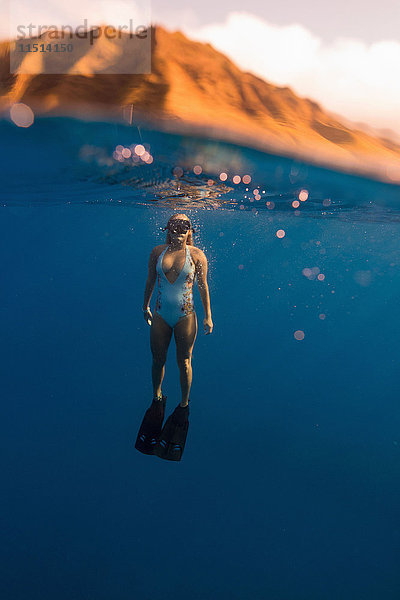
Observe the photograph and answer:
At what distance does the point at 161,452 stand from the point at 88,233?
2486 centimetres

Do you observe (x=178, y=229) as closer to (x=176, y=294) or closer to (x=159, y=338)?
(x=176, y=294)

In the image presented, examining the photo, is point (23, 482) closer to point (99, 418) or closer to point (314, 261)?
point (99, 418)

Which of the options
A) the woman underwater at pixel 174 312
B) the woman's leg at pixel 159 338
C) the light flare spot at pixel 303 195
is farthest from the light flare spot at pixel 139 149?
the light flare spot at pixel 303 195

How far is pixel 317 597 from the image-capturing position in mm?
9969

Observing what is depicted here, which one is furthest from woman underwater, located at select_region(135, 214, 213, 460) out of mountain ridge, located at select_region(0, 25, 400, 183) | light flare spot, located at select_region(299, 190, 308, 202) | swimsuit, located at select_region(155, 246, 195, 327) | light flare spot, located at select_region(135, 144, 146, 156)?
light flare spot, located at select_region(299, 190, 308, 202)

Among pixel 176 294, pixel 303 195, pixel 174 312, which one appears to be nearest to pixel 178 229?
pixel 176 294

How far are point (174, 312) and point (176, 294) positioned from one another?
0.64 feet

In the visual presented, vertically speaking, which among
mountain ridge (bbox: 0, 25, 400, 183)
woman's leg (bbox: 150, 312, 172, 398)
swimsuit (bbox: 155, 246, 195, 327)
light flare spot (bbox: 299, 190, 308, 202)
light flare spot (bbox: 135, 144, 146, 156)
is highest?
mountain ridge (bbox: 0, 25, 400, 183)

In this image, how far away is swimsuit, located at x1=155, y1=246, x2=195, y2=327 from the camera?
12.5 feet

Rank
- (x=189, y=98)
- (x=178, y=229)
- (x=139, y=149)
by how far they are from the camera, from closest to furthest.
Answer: (x=178, y=229) → (x=189, y=98) → (x=139, y=149)

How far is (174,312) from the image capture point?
149 inches

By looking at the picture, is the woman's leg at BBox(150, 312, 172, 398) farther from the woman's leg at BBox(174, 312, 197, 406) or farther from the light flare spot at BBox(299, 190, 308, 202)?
the light flare spot at BBox(299, 190, 308, 202)

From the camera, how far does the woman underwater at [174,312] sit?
3.81 metres

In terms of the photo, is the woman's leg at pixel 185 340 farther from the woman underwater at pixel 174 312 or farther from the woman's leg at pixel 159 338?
the woman's leg at pixel 159 338
